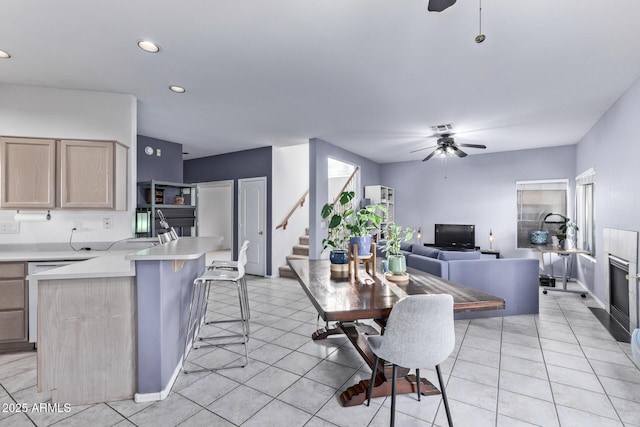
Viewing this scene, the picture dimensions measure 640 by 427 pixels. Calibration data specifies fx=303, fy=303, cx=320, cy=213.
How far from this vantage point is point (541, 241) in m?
5.86

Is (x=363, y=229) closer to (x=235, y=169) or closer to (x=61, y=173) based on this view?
(x=61, y=173)

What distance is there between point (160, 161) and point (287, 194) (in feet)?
8.18

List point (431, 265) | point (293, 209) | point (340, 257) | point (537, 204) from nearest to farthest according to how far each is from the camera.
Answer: point (340, 257)
point (431, 265)
point (537, 204)
point (293, 209)

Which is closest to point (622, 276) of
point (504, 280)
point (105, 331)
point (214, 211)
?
point (504, 280)

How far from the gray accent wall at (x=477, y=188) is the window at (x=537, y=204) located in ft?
0.38

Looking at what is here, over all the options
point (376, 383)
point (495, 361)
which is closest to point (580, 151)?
point (495, 361)

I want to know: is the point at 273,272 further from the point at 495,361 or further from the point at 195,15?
the point at 195,15

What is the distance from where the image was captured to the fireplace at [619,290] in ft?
11.1

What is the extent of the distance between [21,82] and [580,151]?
27.1 feet

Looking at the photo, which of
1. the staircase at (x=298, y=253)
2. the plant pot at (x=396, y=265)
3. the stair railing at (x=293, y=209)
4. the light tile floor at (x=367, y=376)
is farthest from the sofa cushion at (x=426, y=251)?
the stair railing at (x=293, y=209)

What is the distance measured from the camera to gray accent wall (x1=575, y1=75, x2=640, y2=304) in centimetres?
A: 319

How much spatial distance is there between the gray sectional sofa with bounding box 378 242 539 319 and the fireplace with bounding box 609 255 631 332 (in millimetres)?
803

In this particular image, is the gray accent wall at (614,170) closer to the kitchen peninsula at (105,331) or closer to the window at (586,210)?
the window at (586,210)

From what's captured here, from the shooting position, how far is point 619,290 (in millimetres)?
3633
